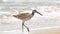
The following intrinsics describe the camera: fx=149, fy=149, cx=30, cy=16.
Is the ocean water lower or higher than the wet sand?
higher

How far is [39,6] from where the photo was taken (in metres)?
2.29

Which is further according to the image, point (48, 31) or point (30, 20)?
point (30, 20)

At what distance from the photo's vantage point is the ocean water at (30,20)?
163 cm

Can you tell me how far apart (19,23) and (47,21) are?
0.36 m

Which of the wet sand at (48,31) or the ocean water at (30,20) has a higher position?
the ocean water at (30,20)

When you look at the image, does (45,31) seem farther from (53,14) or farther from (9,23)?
(53,14)

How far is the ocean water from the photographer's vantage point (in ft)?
5.36

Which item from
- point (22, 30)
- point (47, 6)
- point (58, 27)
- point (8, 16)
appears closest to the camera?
point (22, 30)

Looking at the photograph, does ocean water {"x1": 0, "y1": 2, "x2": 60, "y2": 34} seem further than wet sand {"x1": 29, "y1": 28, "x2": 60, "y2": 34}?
Yes

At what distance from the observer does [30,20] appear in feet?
6.07

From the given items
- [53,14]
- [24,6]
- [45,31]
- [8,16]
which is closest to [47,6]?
[53,14]

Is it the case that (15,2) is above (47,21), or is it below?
above

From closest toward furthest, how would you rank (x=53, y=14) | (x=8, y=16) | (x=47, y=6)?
(x=8, y=16) → (x=53, y=14) → (x=47, y=6)

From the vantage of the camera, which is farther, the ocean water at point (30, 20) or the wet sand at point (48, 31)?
the ocean water at point (30, 20)
